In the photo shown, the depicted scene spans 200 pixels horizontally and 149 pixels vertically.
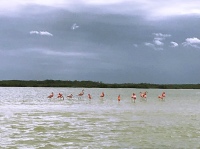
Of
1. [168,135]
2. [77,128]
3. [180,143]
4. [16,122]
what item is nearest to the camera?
[180,143]

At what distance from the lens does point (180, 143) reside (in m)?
11.1

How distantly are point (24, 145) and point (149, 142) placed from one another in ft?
11.6

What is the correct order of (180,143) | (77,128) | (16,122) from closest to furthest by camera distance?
(180,143)
(77,128)
(16,122)

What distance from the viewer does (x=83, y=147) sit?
10344mm

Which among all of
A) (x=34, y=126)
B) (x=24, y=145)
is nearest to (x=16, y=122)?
(x=34, y=126)

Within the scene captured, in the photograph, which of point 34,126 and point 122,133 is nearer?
point 122,133

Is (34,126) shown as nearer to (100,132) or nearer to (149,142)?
(100,132)

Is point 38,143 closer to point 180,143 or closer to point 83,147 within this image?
point 83,147

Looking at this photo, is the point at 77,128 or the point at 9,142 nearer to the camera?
the point at 9,142

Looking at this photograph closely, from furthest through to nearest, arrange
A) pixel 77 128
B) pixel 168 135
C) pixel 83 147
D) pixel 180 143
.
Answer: pixel 77 128, pixel 168 135, pixel 180 143, pixel 83 147

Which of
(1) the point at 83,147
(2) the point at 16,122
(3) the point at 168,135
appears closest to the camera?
(1) the point at 83,147

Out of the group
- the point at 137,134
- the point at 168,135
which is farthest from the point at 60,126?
the point at 168,135

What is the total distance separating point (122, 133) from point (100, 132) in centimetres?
75

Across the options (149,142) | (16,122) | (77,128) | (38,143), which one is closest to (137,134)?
(149,142)
